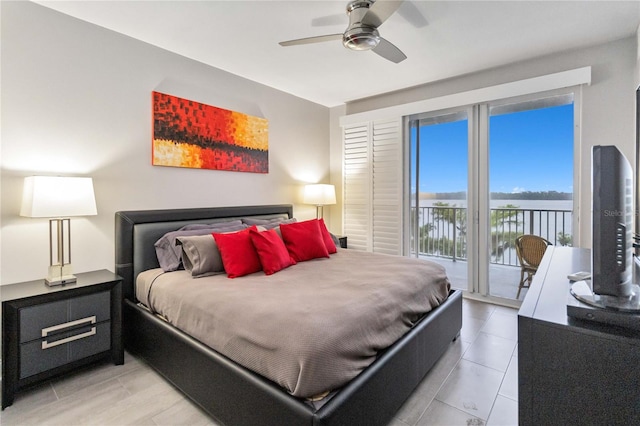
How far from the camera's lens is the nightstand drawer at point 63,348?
6.47 feet

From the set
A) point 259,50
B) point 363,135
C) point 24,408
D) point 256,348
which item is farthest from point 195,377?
point 363,135

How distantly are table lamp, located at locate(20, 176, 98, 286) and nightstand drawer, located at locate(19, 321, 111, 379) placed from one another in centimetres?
37

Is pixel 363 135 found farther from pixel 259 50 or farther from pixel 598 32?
pixel 598 32

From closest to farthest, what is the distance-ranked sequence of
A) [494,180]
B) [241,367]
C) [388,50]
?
[241,367]
[388,50]
[494,180]

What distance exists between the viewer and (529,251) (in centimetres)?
342

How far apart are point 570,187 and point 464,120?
4.42 ft

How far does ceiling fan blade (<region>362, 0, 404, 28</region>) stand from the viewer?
183cm

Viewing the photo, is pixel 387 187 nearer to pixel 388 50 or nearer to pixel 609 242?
pixel 388 50

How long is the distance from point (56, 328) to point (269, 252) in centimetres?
149

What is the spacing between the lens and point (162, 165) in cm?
301

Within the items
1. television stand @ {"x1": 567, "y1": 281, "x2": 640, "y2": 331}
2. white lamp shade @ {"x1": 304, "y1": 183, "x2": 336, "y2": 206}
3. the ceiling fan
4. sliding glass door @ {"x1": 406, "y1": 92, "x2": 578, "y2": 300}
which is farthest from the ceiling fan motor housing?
white lamp shade @ {"x1": 304, "y1": 183, "x2": 336, "y2": 206}

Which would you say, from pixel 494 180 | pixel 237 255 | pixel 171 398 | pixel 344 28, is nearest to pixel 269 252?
pixel 237 255

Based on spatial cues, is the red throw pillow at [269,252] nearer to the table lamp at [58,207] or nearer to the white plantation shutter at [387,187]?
the table lamp at [58,207]

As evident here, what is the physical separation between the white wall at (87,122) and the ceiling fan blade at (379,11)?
79.0 inches
